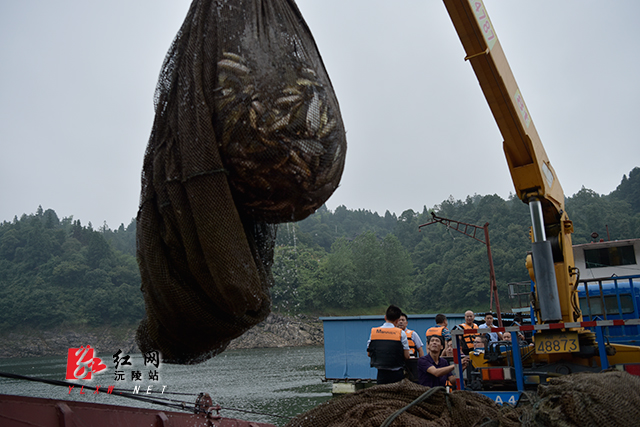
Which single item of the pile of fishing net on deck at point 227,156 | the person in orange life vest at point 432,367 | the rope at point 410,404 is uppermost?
the pile of fishing net on deck at point 227,156

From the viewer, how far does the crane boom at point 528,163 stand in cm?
675

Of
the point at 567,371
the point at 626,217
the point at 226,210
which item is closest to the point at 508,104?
the point at 567,371

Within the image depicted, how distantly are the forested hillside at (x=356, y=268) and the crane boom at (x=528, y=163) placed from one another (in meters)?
41.9

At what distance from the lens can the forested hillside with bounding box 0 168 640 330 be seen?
64250 mm

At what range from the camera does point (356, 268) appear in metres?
74.3

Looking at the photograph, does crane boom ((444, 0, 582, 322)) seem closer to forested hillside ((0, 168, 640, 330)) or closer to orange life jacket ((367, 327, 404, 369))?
orange life jacket ((367, 327, 404, 369))

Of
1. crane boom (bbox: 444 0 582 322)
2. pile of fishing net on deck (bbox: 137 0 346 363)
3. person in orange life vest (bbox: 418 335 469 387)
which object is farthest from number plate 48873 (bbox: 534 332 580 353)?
pile of fishing net on deck (bbox: 137 0 346 363)

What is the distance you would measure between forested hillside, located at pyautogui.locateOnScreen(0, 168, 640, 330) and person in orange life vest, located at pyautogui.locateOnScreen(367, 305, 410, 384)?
43082mm

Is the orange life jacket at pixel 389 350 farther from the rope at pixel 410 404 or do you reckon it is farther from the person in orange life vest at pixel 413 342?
the rope at pixel 410 404

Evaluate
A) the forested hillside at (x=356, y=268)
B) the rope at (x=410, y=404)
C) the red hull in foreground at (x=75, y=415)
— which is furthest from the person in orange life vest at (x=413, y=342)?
the forested hillside at (x=356, y=268)

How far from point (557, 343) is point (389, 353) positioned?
2211 millimetres

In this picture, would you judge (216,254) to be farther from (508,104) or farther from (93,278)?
(93,278)

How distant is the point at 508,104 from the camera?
7207 mm

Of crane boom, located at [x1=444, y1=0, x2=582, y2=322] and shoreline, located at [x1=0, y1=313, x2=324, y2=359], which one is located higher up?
crane boom, located at [x1=444, y1=0, x2=582, y2=322]
